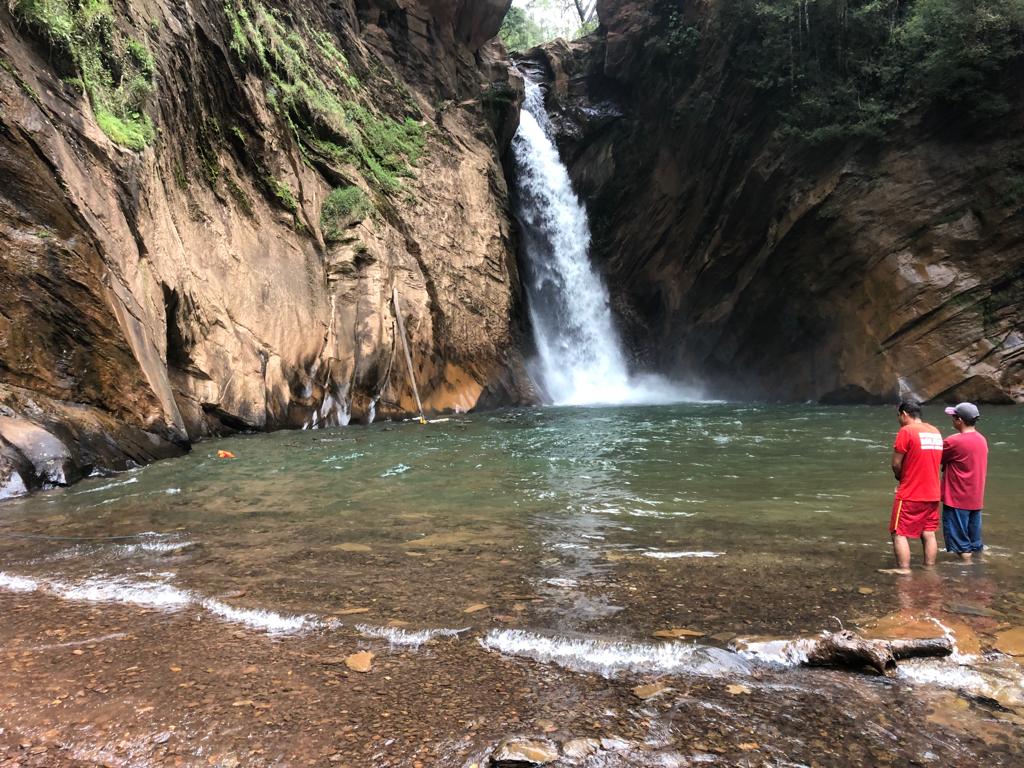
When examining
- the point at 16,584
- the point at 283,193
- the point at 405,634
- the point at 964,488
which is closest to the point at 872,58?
the point at 283,193

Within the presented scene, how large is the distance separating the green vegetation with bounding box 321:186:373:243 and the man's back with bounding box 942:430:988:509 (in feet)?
50.0

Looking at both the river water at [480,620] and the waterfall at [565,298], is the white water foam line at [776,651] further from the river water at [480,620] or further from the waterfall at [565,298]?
the waterfall at [565,298]

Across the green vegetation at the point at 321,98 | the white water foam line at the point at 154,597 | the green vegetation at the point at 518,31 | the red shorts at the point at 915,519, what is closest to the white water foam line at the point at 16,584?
the white water foam line at the point at 154,597

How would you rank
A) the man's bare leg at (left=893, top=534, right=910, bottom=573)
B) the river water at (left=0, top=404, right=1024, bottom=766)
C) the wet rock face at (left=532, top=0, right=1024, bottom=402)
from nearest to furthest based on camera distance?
the river water at (left=0, top=404, right=1024, bottom=766), the man's bare leg at (left=893, top=534, right=910, bottom=573), the wet rock face at (left=532, top=0, right=1024, bottom=402)

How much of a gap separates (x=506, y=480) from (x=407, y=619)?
4.69 metres

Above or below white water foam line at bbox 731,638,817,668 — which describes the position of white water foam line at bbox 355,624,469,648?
below

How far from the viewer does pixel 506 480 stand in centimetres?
808

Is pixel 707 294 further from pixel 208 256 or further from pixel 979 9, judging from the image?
Result: pixel 208 256

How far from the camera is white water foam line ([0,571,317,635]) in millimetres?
3332

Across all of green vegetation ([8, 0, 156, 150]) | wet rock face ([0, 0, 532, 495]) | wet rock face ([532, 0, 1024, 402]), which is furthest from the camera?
wet rock face ([532, 0, 1024, 402])

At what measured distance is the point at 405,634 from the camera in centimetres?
319

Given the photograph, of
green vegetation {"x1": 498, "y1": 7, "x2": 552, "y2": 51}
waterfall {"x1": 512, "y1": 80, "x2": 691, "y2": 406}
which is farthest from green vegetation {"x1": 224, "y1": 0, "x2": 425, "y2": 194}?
green vegetation {"x1": 498, "y1": 7, "x2": 552, "y2": 51}

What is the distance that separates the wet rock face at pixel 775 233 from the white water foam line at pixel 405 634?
778 inches

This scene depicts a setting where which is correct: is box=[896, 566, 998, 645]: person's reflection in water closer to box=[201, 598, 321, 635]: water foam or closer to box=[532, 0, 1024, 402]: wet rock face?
box=[201, 598, 321, 635]: water foam
